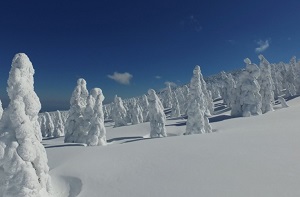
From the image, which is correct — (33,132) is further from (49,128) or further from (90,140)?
(49,128)

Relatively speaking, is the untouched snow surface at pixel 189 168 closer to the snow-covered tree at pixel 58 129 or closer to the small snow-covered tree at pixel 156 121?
the small snow-covered tree at pixel 156 121

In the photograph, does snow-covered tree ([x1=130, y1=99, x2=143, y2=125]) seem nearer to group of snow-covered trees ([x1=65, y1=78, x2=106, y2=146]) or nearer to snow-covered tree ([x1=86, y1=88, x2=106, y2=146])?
group of snow-covered trees ([x1=65, y1=78, x2=106, y2=146])

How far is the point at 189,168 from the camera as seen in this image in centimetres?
2077

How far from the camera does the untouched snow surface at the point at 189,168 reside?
1731 cm

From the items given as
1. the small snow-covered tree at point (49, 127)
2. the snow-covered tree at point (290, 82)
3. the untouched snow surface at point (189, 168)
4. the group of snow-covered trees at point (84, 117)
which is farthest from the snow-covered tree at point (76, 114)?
the snow-covered tree at point (290, 82)

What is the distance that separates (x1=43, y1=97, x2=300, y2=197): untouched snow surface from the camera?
17.3 metres

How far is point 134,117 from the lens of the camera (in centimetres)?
9281

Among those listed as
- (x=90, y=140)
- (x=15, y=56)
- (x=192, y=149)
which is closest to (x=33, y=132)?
(x=15, y=56)

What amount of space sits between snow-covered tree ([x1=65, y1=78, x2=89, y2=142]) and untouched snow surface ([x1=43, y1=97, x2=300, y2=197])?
625 inches

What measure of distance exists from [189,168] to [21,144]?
11.1 metres

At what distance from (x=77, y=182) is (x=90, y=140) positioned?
54.2 ft

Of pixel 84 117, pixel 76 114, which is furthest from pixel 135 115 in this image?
pixel 84 117

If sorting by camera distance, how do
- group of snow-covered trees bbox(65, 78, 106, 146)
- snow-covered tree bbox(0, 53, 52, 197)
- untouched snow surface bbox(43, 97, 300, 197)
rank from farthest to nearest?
group of snow-covered trees bbox(65, 78, 106, 146), untouched snow surface bbox(43, 97, 300, 197), snow-covered tree bbox(0, 53, 52, 197)

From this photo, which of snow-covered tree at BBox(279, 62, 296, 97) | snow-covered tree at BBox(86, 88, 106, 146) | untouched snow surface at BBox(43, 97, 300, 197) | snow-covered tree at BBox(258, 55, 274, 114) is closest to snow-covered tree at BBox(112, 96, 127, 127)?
snow-covered tree at BBox(258, 55, 274, 114)
